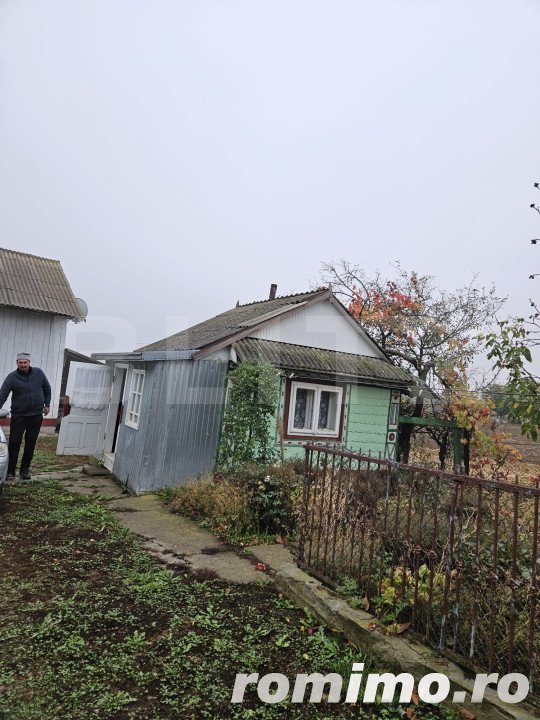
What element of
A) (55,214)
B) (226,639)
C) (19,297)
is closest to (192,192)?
(55,214)

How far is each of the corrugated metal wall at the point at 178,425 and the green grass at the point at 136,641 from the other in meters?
2.99

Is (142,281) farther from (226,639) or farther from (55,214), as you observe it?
(226,639)

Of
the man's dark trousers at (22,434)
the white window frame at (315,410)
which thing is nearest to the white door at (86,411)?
the man's dark trousers at (22,434)

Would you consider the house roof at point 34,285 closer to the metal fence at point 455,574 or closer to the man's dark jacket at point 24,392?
the man's dark jacket at point 24,392

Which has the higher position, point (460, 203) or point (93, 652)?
point (460, 203)

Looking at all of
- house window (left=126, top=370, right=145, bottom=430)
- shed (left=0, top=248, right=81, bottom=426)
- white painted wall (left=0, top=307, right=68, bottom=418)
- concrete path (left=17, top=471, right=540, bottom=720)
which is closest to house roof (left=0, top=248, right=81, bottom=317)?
shed (left=0, top=248, right=81, bottom=426)

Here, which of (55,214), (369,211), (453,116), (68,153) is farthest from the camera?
(369,211)

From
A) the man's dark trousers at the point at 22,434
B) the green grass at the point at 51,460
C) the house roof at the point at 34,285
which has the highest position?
the house roof at the point at 34,285

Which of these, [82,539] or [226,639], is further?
[82,539]

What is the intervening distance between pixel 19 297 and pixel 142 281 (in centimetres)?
843

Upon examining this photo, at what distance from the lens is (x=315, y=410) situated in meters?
9.88

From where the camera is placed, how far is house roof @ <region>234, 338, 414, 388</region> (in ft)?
29.5

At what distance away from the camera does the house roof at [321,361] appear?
8.99m

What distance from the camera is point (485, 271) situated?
15016 mm
